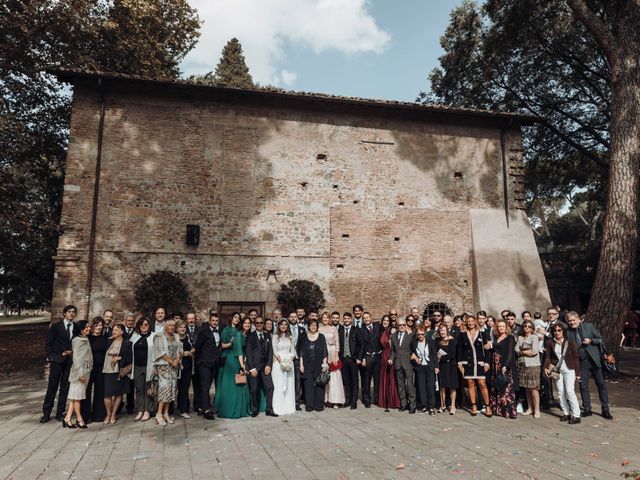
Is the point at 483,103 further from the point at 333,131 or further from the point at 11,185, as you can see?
the point at 11,185

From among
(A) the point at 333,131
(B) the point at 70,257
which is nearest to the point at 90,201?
(B) the point at 70,257

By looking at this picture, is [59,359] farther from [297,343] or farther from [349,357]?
[349,357]

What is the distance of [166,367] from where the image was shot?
24.3 feet

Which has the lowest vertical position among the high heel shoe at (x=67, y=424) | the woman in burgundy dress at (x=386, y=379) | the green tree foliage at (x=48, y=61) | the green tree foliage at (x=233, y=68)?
the high heel shoe at (x=67, y=424)

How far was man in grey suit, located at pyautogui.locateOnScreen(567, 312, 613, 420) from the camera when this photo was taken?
7672 mm

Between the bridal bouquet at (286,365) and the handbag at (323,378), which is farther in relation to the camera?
the handbag at (323,378)

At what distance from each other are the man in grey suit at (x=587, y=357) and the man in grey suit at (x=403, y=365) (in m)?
2.93

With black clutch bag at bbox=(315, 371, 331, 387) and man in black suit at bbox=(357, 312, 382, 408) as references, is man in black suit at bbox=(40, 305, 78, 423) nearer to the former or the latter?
black clutch bag at bbox=(315, 371, 331, 387)

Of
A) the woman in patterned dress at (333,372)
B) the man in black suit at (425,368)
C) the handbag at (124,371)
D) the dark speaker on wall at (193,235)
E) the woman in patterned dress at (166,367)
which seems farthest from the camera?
the dark speaker on wall at (193,235)

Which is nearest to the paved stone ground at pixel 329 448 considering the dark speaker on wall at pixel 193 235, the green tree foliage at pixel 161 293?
the green tree foliage at pixel 161 293

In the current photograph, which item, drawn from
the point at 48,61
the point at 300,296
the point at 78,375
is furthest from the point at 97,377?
the point at 48,61

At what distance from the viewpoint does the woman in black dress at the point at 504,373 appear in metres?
7.73

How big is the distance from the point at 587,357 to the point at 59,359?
30.7ft

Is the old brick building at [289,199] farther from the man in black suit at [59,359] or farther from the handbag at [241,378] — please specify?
the handbag at [241,378]
